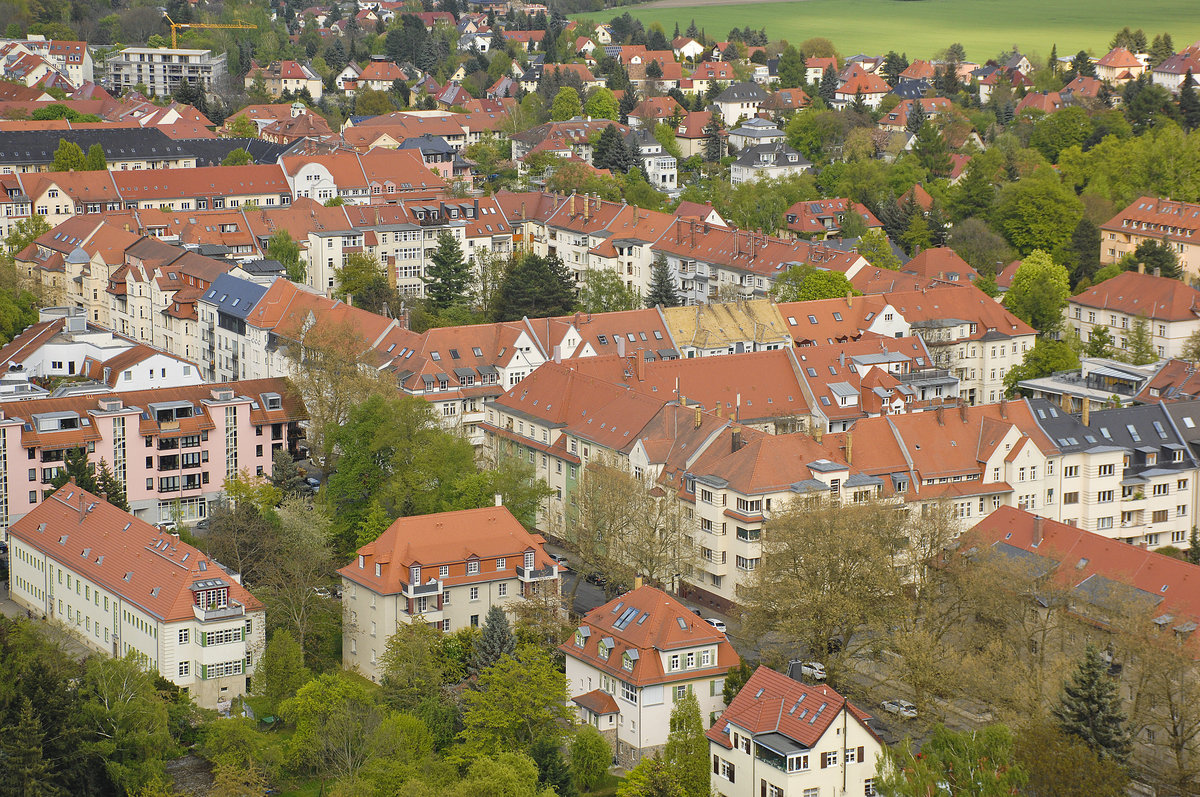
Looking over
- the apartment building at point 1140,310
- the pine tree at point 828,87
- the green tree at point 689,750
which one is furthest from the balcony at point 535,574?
the pine tree at point 828,87

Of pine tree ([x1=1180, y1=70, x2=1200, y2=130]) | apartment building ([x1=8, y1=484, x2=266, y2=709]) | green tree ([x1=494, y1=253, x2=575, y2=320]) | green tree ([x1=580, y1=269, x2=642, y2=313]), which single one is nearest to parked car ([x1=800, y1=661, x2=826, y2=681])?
apartment building ([x1=8, y1=484, x2=266, y2=709])

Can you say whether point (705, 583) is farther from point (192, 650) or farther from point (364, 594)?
point (192, 650)

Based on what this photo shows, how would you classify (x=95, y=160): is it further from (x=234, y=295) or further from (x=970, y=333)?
(x=970, y=333)

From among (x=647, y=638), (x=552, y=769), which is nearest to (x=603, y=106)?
(x=647, y=638)

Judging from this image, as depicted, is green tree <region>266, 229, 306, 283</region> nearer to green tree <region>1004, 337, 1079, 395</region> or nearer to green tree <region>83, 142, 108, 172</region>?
Answer: green tree <region>83, 142, 108, 172</region>

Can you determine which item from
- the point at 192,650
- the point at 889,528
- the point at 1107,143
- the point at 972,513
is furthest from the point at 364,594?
the point at 1107,143

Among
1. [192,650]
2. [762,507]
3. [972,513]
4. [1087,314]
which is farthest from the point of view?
[1087,314]

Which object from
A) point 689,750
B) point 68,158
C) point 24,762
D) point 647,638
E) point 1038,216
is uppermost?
point 68,158
